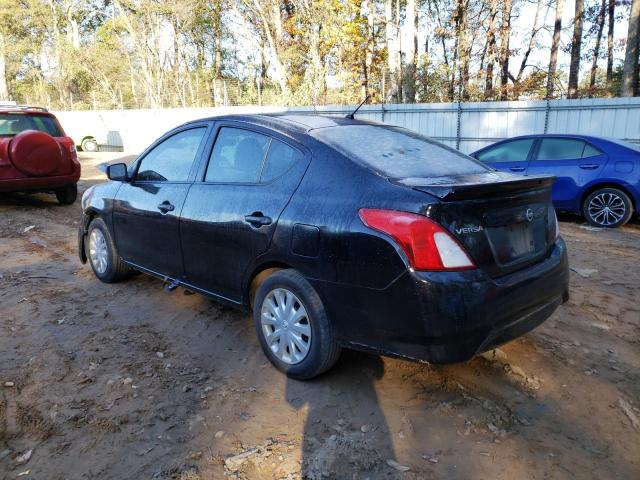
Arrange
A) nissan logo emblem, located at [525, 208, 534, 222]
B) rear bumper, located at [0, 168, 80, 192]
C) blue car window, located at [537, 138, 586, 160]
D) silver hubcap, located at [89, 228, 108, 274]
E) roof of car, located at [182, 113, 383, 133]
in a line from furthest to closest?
rear bumper, located at [0, 168, 80, 192], blue car window, located at [537, 138, 586, 160], silver hubcap, located at [89, 228, 108, 274], roof of car, located at [182, 113, 383, 133], nissan logo emblem, located at [525, 208, 534, 222]

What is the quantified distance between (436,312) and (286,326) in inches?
39.5

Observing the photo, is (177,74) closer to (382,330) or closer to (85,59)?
(85,59)

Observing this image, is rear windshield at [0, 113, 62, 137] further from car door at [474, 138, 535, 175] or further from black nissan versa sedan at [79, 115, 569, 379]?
car door at [474, 138, 535, 175]

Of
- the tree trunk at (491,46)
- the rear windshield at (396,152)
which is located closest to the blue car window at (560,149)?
the rear windshield at (396,152)

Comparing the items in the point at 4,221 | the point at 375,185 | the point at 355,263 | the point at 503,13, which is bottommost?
the point at 4,221

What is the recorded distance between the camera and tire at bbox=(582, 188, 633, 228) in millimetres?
7359

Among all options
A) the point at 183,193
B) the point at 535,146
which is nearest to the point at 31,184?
the point at 183,193

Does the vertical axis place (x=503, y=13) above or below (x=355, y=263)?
above

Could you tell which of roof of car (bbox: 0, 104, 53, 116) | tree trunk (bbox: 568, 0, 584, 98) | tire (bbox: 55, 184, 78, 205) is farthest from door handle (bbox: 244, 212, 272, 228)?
tree trunk (bbox: 568, 0, 584, 98)

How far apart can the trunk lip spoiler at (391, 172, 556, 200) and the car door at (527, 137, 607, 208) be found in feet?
17.2

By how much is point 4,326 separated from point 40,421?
1.59 m

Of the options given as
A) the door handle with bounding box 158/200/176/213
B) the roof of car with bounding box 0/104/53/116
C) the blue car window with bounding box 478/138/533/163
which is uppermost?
the roof of car with bounding box 0/104/53/116

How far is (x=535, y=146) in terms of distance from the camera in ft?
26.7

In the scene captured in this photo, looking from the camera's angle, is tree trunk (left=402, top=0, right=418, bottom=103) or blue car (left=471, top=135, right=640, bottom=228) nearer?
blue car (left=471, top=135, right=640, bottom=228)
